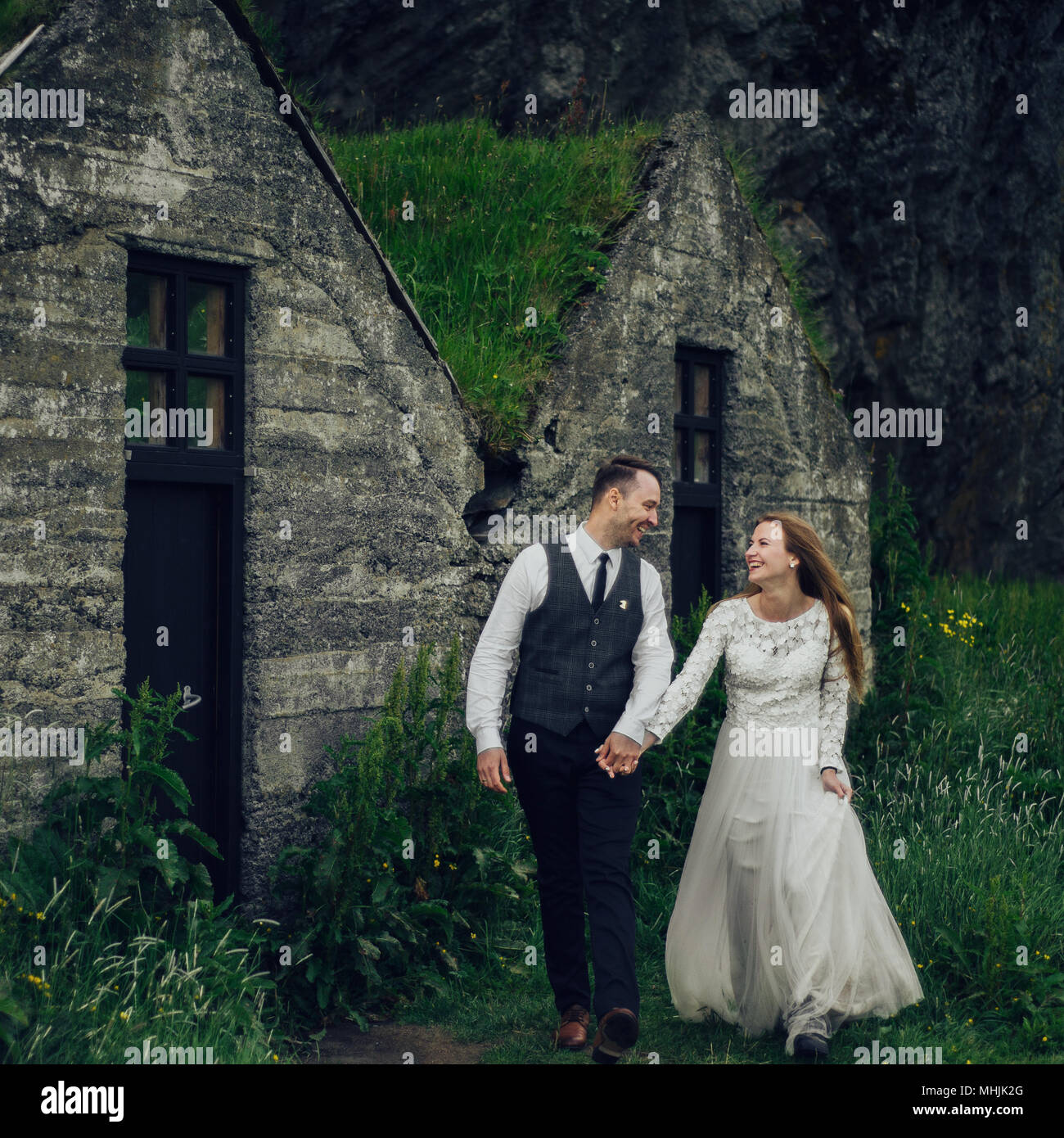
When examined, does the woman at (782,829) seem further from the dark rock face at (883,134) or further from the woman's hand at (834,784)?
the dark rock face at (883,134)

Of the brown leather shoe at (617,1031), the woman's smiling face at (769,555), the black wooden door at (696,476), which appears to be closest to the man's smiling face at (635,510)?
the woman's smiling face at (769,555)

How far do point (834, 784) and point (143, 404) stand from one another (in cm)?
321

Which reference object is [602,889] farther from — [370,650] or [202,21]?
[202,21]

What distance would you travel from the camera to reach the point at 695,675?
454cm

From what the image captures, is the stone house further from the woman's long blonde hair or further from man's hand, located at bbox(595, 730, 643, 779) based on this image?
the woman's long blonde hair

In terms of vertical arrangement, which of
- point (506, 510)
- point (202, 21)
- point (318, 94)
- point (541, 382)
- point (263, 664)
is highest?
point (318, 94)

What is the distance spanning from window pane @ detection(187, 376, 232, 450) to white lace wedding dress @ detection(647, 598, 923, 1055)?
2.27 meters

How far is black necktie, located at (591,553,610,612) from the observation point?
437cm

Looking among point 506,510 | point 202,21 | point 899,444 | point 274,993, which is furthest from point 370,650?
point 899,444

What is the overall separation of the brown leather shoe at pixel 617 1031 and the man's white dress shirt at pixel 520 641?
0.98m

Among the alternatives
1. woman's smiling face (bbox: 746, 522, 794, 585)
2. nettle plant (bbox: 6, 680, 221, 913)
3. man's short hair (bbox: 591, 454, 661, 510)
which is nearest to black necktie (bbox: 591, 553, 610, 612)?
man's short hair (bbox: 591, 454, 661, 510)

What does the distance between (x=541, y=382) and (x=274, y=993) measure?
350 cm

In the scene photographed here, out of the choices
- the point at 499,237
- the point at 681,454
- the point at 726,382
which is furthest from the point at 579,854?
the point at 726,382

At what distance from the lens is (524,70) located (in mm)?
11031
